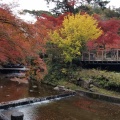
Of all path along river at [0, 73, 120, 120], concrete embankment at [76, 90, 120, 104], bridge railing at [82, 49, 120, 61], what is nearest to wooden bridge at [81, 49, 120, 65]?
bridge railing at [82, 49, 120, 61]

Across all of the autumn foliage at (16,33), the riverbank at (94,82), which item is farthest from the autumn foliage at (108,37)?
the autumn foliage at (16,33)

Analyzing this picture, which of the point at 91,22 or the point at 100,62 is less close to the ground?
the point at 91,22

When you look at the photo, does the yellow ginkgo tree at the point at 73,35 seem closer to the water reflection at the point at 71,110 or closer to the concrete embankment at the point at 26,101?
the concrete embankment at the point at 26,101

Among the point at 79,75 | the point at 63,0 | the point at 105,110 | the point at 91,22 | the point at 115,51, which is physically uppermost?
the point at 63,0

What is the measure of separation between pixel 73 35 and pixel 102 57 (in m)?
3.92

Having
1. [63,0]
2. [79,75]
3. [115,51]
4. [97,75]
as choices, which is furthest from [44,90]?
[63,0]

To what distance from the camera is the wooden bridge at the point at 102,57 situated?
21.8m

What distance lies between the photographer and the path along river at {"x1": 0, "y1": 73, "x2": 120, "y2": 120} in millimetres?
12742

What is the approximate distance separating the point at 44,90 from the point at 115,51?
8329 mm

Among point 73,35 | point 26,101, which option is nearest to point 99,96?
point 26,101

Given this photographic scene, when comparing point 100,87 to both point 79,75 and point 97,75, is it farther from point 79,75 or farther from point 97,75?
point 79,75

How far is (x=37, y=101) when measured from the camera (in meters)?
16.0

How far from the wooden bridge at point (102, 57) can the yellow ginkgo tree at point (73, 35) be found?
150cm

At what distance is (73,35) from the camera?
859 inches
